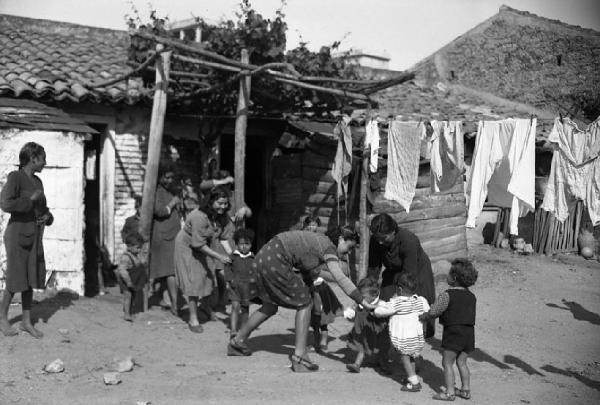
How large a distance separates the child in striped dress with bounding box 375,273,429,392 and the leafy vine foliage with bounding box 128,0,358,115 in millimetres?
3749

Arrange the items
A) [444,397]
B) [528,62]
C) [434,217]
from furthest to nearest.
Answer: [528,62] → [434,217] → [444,397]

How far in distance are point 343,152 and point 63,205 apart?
3.74 metres

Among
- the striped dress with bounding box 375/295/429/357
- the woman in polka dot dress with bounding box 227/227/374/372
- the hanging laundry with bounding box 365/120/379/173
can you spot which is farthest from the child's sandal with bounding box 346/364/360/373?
the hanging laundry with bounding box 365/120/379/173

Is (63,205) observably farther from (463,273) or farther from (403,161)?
(463,273)

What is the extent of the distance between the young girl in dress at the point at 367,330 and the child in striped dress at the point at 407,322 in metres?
0.34

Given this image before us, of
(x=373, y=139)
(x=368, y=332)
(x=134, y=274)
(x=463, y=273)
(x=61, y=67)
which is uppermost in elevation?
(x=61, y=67)

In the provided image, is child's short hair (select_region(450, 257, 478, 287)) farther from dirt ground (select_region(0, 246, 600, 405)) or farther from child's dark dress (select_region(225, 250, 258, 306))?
child's dark dress (select_region(225, 250, 258, 306))

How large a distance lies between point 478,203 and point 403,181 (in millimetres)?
1428

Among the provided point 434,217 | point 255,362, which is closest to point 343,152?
point 434,217

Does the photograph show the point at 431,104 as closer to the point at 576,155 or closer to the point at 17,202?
the point at 576,155

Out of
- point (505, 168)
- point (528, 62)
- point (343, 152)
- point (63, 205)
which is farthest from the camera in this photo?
point (528, 62)

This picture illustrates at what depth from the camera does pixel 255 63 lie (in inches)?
339

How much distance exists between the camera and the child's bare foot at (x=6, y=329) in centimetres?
587

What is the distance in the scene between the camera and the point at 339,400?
4852 millimetres
